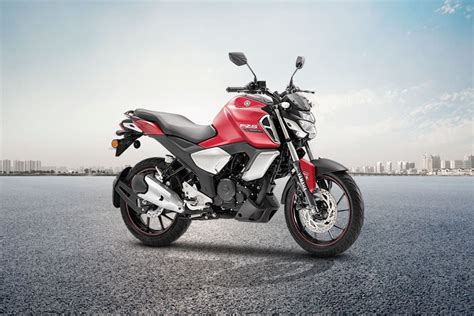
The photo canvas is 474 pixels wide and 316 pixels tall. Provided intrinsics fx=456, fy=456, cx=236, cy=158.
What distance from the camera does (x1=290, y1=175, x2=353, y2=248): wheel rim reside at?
4730mm

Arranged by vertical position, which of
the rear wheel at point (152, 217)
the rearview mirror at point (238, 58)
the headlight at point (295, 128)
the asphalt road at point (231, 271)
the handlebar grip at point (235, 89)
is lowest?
the asphalt road at point (231, 271)

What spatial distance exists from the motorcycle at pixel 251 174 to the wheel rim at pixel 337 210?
0.01 meters

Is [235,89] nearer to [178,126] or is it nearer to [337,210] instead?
[178,126]

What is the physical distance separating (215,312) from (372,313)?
1.07 metres

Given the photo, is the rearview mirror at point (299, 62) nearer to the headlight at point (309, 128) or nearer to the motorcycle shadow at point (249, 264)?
the headlight at point (309, 128)

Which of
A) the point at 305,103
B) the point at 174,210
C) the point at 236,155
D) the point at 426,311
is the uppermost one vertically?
the point at 305,103

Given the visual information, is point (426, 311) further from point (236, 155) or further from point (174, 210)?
point (174, 210)

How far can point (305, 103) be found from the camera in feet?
16.0

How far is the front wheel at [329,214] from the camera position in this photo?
4676 mm

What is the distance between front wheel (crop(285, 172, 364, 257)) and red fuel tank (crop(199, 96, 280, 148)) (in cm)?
65


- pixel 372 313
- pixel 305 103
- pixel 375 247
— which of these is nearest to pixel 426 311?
pixel 372 313

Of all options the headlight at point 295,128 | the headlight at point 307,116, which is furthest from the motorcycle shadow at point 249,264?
the headlight at point 307,116

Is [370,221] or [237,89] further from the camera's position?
[370,221]

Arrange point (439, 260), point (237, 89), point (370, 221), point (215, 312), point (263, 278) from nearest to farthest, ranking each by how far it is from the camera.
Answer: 1. point (215, 312)
2. point (263, 278)
3. point (439, 260)
4. point (237, 89)
5. point (370, 221)
